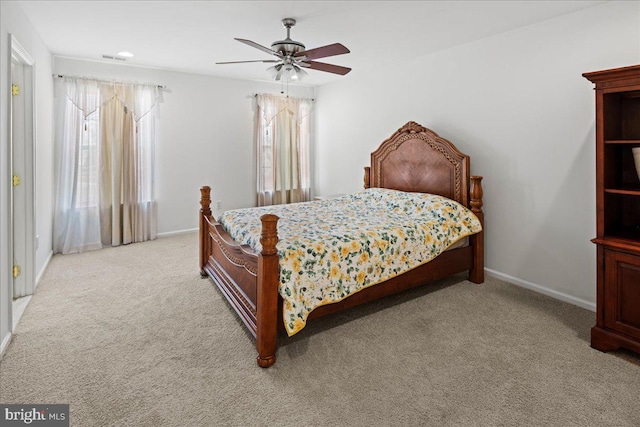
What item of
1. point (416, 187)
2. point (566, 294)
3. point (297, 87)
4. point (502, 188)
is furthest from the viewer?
point (297, 87)

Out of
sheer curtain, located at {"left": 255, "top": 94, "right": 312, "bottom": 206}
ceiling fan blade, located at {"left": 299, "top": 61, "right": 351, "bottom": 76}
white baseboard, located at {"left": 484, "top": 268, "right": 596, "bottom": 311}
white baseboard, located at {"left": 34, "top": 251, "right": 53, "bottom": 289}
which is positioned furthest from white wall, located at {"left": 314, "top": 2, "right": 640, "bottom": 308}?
white baseboard, located at {"left": 34, "top": 251, "right": 53, "bottom": 289}

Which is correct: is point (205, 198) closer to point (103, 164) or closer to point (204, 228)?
point (204, 228)

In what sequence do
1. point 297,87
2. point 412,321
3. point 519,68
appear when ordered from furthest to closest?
point 297,87 → point 519,68 → point 412,321

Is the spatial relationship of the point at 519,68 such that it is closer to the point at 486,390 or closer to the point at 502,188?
the point at 502,188

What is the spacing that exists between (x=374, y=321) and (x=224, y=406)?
1.33 meters

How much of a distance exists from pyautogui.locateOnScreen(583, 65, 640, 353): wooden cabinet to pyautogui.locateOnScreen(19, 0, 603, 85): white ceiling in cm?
103

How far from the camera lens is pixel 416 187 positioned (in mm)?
4270

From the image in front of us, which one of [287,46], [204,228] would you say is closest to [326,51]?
[287,46]

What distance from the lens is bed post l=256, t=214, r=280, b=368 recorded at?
216cm

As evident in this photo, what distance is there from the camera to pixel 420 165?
421 cm

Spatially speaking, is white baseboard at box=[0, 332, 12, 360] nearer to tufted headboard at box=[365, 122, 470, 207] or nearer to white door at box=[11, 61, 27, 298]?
white door at box=[11, 61, 27, 298]

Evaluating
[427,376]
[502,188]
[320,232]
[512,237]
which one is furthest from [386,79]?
[427,376]

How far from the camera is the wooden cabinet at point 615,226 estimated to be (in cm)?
217

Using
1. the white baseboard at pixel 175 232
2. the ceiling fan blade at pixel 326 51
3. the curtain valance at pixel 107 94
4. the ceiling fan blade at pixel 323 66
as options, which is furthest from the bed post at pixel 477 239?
the curtain valance at pixel 107 94
